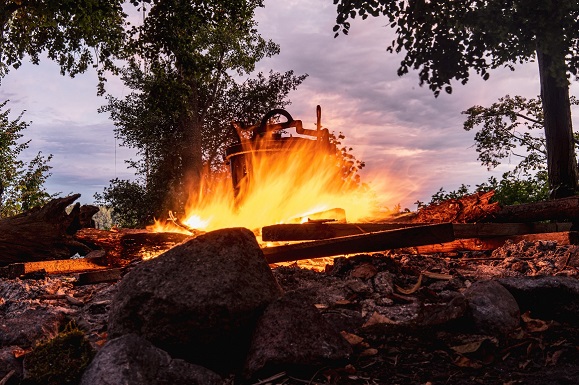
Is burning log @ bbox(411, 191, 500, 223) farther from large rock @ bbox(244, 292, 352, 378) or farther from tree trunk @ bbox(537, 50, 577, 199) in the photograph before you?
tree trunk @ bbox(537, 50, 577, 199)

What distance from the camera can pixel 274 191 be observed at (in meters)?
7.48

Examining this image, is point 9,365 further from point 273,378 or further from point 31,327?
point 273,378

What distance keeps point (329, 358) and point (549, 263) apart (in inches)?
167

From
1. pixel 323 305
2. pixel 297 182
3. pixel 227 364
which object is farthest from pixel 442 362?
pixel 297 182

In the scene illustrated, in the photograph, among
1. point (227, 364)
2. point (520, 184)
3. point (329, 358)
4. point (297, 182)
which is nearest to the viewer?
point (329, 358)

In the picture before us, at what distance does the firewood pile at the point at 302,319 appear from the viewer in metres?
3.52

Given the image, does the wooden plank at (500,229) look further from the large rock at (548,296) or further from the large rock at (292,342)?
the large rock at (292,342)

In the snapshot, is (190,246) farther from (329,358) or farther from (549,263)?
(549,263)

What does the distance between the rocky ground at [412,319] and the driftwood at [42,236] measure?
1738mm

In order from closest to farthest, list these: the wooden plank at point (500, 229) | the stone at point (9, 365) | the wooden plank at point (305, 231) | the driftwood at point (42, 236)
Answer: the stone at point (9, 365), the wooden plank at point (305, 231), the wooden plank at point (500, 229), the driftwood at point (42, 236)

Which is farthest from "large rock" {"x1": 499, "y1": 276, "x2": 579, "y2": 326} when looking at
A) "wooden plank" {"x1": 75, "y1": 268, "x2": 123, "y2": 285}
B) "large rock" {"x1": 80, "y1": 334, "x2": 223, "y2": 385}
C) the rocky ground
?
"wooden plank" {"x1": 75, "y1": 268, "x2": 123, "y2": 285}

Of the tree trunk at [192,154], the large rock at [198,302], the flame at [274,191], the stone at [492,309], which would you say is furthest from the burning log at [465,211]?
the tree trunk at [192,154]

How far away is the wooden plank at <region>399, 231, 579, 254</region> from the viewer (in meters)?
7.36

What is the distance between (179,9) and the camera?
43.1ft
